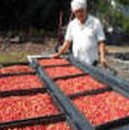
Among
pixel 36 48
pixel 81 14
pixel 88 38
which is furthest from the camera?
pixel 36 48

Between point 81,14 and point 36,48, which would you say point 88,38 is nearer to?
point 81,14

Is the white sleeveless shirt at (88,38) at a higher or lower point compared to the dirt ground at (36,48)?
higher

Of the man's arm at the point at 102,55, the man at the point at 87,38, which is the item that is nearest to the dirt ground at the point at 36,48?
the man at the point at 87,38

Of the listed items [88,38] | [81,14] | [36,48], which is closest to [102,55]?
[88,38]

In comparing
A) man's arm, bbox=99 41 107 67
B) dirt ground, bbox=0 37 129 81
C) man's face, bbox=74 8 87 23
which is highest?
man's face, bbox=74 8 87 23

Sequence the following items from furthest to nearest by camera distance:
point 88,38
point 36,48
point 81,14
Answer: point 36,48
point 88,38
point 81,14

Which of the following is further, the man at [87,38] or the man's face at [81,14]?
the man at [87,38]

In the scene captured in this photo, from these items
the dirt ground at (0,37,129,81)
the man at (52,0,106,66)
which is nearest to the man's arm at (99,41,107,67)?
the man at (52,0,106,66)

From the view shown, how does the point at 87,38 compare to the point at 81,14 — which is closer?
the point at 81,14

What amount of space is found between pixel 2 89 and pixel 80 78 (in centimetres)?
103

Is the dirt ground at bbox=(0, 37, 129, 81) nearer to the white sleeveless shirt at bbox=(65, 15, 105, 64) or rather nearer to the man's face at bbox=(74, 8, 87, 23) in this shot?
the white sleeveless shirt at bbox=(65, 15, 105, 64)

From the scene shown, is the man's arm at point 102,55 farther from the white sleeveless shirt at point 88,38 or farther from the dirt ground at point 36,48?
the dirt ground at point 36,48

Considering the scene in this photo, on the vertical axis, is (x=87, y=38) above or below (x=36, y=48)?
above

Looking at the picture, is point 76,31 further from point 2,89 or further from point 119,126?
point 119,126
